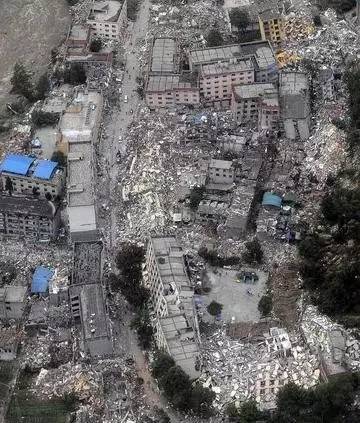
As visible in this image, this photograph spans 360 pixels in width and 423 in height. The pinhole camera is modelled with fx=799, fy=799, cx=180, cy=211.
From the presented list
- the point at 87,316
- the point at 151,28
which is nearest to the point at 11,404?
the point at 87,316

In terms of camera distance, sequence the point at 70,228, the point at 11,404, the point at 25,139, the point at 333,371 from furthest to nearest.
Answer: the point at 25,139
the point at 70,228
the point at 11,404
the point at 333,371

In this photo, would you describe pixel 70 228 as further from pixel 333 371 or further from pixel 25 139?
pixel 333 371

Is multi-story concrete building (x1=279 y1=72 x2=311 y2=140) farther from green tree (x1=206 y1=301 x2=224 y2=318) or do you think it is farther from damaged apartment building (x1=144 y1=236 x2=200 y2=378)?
green tree (x1=206 y1=301 x2=224 y2=318)

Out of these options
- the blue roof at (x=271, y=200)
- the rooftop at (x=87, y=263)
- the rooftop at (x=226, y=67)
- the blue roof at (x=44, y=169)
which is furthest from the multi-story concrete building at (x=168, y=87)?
the rooftop at (x=87, y=263)

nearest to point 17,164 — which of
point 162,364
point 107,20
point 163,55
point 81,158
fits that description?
point 81,158

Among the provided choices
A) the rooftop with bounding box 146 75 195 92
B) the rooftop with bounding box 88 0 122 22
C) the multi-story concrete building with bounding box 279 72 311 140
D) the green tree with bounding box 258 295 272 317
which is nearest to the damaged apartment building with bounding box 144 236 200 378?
the green tree with bounding box 258 295 272 317
